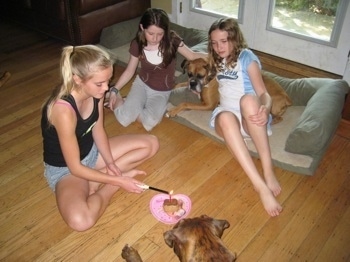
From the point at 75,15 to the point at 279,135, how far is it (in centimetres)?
289

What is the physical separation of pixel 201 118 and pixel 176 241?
1615 mm

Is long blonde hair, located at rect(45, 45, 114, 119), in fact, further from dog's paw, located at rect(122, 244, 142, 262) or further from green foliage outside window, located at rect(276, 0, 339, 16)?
green foliage outside window, located at rect(276, 0, 339, 16)

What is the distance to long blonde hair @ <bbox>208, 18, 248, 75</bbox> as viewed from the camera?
2.16 m

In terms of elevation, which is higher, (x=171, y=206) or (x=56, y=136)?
(x=56, y=136)

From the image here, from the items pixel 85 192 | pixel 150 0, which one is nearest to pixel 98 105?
pixel 85 192

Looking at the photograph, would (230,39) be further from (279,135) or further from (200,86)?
(279,135)

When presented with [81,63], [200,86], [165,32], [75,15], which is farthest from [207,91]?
[75,15]

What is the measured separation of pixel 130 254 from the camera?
5.79 feet

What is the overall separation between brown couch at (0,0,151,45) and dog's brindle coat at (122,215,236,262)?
10.9 feet

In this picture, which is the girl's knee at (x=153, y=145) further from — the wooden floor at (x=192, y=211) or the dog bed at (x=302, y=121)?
the dog bed at (x=302, y=121)

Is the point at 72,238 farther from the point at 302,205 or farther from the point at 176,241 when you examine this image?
the point at 302,205

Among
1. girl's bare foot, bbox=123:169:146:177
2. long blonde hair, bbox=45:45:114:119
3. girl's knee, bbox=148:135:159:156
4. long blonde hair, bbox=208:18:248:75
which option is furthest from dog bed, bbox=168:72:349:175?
long blonde hair, bbox=45:45:114:119

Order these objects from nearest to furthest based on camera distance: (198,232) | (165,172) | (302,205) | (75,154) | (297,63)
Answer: (198,232) → (75,154) → (302,205) → (165,172) → (297,63)

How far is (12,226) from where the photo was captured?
201 centimetres
